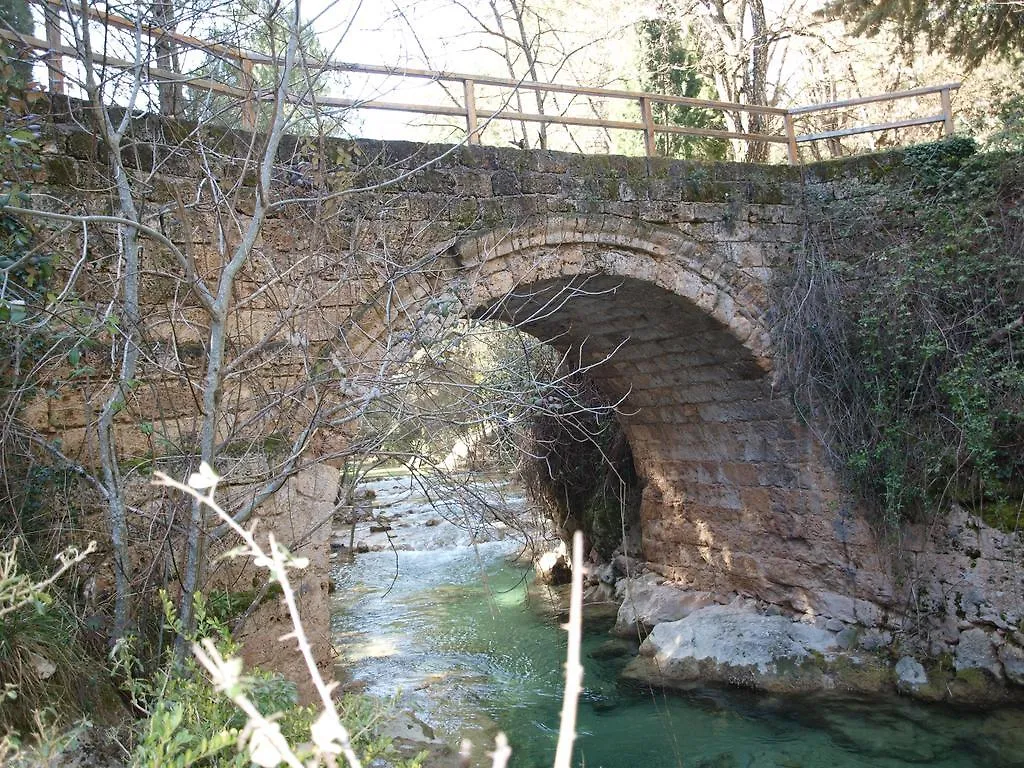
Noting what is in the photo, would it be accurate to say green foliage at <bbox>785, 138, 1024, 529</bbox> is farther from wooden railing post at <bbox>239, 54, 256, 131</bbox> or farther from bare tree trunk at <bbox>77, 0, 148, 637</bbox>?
bare tree trunk at <bbox>77, 0, 148, 637</bbox>

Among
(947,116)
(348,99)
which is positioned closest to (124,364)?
(348,99)

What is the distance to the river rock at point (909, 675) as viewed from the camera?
564 centimetres

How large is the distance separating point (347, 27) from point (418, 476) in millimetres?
1865

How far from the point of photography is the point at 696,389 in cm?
717

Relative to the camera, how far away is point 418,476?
3430 mm

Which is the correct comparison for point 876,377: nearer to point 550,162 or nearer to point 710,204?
point 710,204

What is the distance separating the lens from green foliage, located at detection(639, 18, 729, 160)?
12211mm

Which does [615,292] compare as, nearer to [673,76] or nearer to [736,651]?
[736,651]

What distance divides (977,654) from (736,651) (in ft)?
5.57

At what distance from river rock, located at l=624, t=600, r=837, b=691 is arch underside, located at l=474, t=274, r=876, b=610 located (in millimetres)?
365

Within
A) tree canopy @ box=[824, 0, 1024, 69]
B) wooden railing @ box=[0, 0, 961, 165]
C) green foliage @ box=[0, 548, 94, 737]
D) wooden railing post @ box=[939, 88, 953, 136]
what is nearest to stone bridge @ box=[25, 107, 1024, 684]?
wooden railing @ box=[0, 0, 961, 165]

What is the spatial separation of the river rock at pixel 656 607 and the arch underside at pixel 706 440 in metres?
0.18

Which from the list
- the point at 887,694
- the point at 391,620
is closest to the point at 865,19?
the point at 887,694

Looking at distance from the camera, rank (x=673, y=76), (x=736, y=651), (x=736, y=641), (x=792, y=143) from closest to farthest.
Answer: (x=736, y=651) < (x=736, y=641) < (x=792, y=143) < (x=673, y=76)
